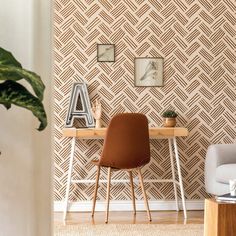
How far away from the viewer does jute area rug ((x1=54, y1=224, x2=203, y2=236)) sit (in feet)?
12.1

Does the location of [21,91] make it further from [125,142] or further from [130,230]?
[125,142]

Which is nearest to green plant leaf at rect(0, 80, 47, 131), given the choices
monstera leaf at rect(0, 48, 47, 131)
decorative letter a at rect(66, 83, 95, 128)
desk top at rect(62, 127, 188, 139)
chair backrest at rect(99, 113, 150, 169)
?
monstera leaf at rect(0, 48, 47, 131)

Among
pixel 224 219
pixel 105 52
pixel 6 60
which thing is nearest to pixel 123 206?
pixel 105 52

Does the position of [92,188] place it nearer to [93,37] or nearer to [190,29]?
[93,37]

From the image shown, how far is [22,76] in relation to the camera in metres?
1.13

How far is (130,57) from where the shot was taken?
16.4 ft

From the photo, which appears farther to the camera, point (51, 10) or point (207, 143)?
point (207, 143)

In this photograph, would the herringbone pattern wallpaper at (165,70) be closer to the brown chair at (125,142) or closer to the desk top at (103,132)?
the desk top at (103,132)

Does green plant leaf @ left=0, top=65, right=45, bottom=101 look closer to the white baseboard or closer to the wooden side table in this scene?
the wooden side table

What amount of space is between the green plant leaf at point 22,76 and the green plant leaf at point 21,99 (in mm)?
19

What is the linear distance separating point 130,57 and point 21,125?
3592mm

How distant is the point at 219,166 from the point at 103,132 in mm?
1131

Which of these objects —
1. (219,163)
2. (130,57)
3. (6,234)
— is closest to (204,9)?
(130,57)

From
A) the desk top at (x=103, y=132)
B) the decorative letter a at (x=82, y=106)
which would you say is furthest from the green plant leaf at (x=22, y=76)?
the decorative letter a at (x=82, y=106)
